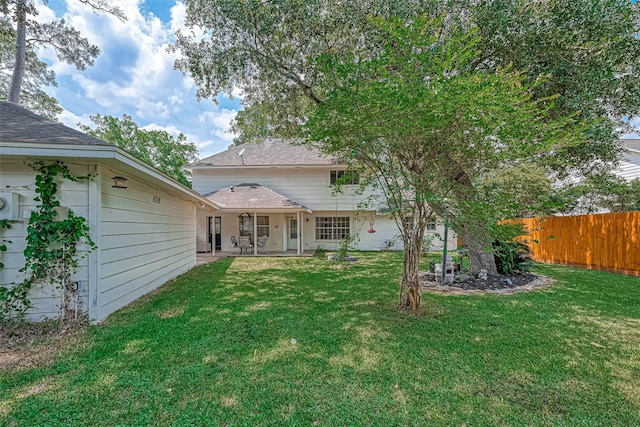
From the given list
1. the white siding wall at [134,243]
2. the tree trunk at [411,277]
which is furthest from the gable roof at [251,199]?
the tree trunk at [411,277]

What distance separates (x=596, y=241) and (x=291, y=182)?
38.5 ft

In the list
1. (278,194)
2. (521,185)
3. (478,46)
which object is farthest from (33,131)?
(521,185)

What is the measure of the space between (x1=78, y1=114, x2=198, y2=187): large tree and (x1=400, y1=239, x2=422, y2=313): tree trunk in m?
25.2

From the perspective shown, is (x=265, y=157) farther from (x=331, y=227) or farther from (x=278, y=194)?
(x=331, y=227)

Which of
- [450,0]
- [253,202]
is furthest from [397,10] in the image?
[253,202]

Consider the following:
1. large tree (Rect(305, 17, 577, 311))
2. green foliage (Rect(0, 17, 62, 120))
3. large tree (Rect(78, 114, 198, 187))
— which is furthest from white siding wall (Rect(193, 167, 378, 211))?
large tree (Rect(78, 114, 198, 187))

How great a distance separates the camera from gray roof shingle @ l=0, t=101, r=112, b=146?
→ 3896 millimetres

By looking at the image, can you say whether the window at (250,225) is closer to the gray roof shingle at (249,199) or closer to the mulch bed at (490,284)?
the gray roof shingle at (249,199)

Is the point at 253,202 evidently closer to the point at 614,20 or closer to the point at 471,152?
the point at 471,152

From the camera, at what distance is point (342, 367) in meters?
3.05

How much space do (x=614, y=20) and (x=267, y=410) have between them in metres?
9.48

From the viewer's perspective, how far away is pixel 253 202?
Answer: 1227 cm

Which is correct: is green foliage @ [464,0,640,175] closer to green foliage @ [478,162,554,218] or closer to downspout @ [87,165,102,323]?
green foliage @ [478,162,554,218]

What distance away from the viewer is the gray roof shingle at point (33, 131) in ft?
12.8
